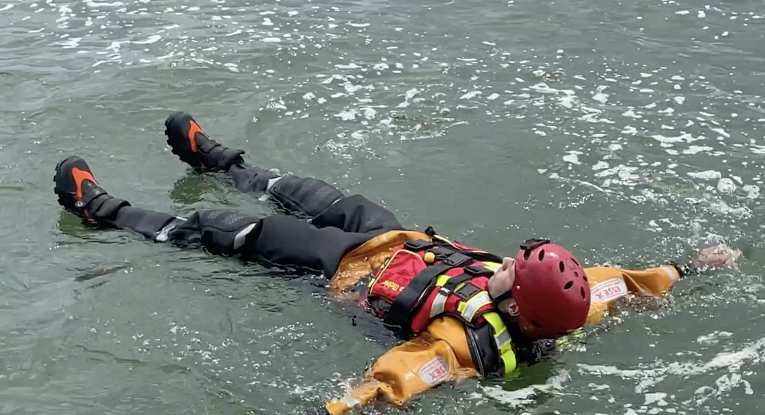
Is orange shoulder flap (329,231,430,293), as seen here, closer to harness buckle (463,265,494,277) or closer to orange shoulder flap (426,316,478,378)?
harness buckle (463,265,494,277)

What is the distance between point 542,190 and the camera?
21.3ft

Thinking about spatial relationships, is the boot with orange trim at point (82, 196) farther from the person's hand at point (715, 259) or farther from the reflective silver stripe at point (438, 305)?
the person's hand at point (715, 259)

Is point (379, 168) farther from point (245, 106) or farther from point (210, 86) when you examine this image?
point (210, 86)

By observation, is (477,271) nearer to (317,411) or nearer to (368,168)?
(317,411)

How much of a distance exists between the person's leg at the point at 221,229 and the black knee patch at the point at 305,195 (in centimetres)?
36

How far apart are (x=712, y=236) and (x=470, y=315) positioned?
7.91ft

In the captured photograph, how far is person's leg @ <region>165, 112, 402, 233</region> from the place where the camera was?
549 cm

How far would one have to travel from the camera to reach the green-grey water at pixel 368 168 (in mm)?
4523

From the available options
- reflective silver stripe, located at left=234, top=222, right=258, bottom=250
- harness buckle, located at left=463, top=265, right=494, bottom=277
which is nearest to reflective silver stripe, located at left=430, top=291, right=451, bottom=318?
harness buckle, located at left=463, top=265, right=494, bottom=277

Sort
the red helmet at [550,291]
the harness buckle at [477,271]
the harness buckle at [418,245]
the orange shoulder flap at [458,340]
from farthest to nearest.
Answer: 1. the harness buckle at [418,245]
2. the harness buckle at [477,271]
3. the orange shoulder flap at [458,340]
4. the red helmet at [550,291]

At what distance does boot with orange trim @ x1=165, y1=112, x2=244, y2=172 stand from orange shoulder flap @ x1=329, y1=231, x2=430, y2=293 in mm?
1830

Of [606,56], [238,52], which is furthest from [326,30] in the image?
[606,56]

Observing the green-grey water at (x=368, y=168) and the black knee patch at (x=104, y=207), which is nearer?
the green-grey water at (x=368, y=168)

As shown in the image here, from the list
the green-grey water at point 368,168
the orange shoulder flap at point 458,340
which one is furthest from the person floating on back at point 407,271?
the green-grey water at point 368,168
